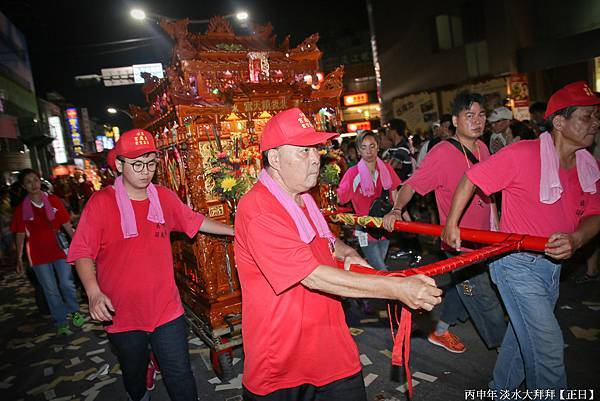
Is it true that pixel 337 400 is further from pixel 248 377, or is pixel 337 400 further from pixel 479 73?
pixel 479 73

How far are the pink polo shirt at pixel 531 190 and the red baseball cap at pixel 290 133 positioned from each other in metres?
1.40

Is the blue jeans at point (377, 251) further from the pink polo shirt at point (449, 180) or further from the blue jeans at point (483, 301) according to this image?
the pink polo shirt at point (449, 180)

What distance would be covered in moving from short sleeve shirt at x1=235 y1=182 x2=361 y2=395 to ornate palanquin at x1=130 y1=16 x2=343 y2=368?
2609 millimetres

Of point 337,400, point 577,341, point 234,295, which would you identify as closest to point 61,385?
point 234,295

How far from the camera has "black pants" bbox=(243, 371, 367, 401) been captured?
2.22 m

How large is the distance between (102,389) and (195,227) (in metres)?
2.74

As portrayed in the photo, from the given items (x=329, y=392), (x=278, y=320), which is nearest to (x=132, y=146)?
(x=278, y=320)

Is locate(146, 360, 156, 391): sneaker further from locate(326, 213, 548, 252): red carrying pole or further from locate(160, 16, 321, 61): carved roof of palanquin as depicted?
locate(160, 16, 321, 61): carved roof of palanquin

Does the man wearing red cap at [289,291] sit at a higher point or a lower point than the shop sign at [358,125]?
lower

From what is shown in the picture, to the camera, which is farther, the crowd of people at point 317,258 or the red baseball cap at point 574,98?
the red baseball cap at point 574,98

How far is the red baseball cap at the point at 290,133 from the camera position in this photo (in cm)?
216

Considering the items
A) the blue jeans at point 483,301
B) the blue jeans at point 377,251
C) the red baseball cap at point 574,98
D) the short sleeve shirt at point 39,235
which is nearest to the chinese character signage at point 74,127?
the short sleeve shirt at point 39,235

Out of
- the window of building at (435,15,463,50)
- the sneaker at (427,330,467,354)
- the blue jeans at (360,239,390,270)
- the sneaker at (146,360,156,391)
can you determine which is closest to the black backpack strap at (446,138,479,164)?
the blue jeans at (360,239,390,270)

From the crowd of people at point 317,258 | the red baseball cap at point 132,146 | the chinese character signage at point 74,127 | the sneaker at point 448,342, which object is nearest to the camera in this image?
the crowd of people at point 317,258
